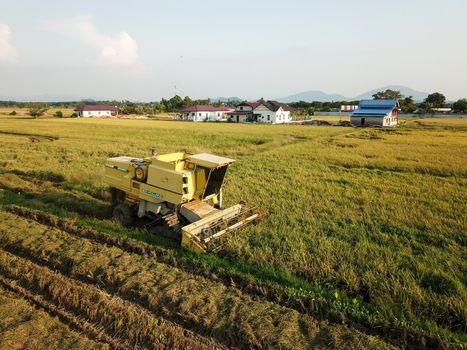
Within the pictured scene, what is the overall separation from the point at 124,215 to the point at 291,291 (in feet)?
14.6

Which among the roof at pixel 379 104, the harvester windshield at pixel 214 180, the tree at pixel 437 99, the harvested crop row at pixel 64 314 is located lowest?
the harvested crop row at pixel 64 314

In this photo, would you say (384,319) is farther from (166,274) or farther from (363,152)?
(363,152)

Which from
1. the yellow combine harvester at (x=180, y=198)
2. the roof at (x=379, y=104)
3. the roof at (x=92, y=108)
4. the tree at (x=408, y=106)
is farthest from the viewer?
the tree at (x=408, y=106)

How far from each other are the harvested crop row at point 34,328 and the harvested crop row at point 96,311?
0.21 feet

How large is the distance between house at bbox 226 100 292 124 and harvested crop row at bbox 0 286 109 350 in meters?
56.5

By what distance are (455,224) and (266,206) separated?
481 centimetres

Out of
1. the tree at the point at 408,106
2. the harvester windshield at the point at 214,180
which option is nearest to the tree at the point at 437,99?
the tree at the point at 408,106

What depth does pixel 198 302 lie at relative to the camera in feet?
15.9

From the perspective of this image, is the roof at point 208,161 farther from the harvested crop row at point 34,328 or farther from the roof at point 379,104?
the roof at point 379,104

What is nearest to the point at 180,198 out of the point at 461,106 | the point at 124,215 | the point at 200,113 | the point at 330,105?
the point at 124,215

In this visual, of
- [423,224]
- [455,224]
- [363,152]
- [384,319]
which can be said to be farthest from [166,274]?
[363,152]

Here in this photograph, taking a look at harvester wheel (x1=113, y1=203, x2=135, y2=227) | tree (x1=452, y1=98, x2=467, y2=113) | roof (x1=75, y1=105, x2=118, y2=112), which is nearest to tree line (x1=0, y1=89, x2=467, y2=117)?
tree (x1=452, y1=98, x2=467, y2=113)

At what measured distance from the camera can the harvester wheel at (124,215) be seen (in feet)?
25.4

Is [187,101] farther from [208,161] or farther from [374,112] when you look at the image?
[208,161]
